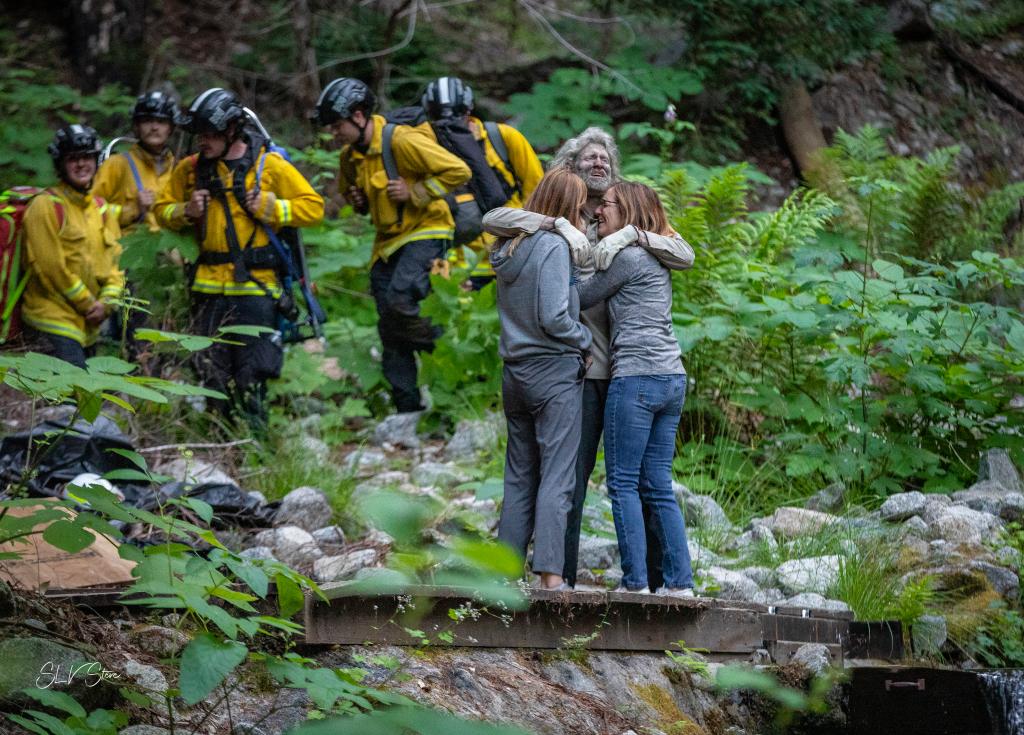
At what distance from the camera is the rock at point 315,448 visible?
7.61m

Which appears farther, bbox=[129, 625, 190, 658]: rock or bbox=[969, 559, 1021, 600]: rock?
bbox=[969, 559, 1021, 600]: rock

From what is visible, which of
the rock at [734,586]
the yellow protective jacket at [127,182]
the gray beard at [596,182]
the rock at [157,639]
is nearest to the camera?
the rock at [157,639]

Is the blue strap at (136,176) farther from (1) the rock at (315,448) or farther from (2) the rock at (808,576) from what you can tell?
(2) the rock at (808,576)

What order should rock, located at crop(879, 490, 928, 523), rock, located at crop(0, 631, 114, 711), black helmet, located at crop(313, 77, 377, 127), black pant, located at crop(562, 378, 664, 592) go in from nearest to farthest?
1. rock, located at crop(0, 631, 114, 711)
2. black pant, located at crop(562, 378, 664, 592)
3. rock, located at crop(879, 490, 928, 523)
4. black helmet, located at crop(313, 77, 377, 127)

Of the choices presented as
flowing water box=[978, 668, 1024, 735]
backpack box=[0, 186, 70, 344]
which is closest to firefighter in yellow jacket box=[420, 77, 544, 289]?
backpack box=[0, 186, 70, 344]

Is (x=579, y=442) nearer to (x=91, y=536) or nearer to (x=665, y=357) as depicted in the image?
(x=665, y=357)

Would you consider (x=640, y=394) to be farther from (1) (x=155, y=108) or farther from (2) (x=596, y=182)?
(1) (x=155, y=108)

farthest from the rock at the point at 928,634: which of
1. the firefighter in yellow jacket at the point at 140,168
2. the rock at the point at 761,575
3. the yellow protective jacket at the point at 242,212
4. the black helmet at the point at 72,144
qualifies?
the firefighter in yellow jacket at the point at 140,168

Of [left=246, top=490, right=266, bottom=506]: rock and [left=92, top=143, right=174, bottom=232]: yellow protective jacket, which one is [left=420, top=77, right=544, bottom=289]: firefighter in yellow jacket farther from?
[left=246, top=490, right=266, bottom=506]: rock

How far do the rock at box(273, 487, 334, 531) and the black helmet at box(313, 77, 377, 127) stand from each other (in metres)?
2.42

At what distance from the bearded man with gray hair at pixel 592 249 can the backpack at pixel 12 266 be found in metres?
3.21

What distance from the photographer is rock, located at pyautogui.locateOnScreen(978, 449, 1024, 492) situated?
7746 millimetres

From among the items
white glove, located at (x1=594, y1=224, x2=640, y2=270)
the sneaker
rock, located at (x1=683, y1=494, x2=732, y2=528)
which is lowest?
rock, located at (x1=683, y1=494, x2=732, y2=528)

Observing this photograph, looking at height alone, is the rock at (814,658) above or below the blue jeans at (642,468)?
below
